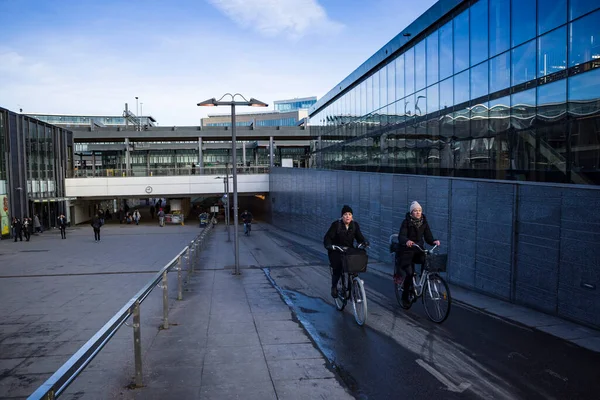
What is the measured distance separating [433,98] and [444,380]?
14.1 meters

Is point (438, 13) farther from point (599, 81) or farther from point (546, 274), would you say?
point (546, 274)

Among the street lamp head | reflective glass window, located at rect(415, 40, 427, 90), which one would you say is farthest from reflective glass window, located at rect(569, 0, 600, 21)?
the street lamp head

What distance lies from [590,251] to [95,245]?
2225cm

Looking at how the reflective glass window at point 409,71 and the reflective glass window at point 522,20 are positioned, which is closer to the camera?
the reflective glass window at point 522,20

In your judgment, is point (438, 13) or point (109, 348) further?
point (438, 13)

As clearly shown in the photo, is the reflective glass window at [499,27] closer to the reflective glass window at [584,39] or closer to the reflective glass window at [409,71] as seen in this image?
the reflective glass window at [584,39]

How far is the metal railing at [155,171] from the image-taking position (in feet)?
135

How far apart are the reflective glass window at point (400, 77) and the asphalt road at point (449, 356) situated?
13823mm

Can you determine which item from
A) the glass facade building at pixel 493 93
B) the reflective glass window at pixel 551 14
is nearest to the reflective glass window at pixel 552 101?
the glass facade building at pixel 493 93

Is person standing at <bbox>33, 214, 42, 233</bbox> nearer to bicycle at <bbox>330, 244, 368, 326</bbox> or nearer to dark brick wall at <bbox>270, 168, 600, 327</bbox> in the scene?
dark brick wall at <bbox>270, 168, 600, 327</bbox>

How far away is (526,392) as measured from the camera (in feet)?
14.6

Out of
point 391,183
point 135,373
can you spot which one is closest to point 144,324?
point 135,373

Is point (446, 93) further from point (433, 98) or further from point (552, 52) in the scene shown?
point (552, 52)

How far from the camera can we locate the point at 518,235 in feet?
26.3
